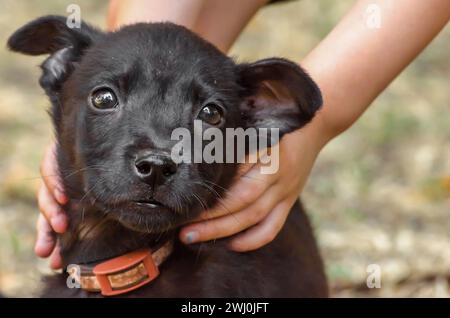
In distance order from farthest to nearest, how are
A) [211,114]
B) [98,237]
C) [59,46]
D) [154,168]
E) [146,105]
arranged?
[59,46] < [98,237] < [211,114] < [146,105] < [154,168]

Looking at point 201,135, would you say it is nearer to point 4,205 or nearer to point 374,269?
point 374,269

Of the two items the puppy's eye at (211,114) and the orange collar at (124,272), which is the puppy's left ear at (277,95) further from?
the orange collar at (124,272)

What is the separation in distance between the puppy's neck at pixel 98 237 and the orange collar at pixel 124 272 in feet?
0.10

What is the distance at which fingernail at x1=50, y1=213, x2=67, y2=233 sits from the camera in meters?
3.67

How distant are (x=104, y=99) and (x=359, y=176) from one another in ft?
9.66

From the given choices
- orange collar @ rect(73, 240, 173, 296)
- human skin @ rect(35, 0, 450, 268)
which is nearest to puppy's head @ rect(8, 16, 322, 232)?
human skin @ rect(35, 0, 450, 268)

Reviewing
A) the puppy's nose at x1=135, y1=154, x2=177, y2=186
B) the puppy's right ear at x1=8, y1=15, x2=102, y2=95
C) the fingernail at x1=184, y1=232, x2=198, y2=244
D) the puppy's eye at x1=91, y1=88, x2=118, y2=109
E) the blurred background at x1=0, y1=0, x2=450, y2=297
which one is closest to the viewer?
the puppy's nose at x1=135, y1=154, x2=177, y2=186

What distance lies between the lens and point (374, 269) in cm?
491

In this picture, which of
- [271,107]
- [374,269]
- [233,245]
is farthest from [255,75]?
[374,269]

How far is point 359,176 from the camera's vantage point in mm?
6027

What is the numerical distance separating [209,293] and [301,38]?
4521 mm

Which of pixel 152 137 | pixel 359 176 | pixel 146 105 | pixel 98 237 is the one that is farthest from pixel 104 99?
pixel 359 176

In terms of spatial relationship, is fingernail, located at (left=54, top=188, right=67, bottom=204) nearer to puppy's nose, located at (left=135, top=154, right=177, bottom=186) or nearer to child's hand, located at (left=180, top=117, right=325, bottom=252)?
child's hand, located at (left=180, top=117, right=325, bottom=252)

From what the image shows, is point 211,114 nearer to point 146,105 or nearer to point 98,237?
point 146,105
